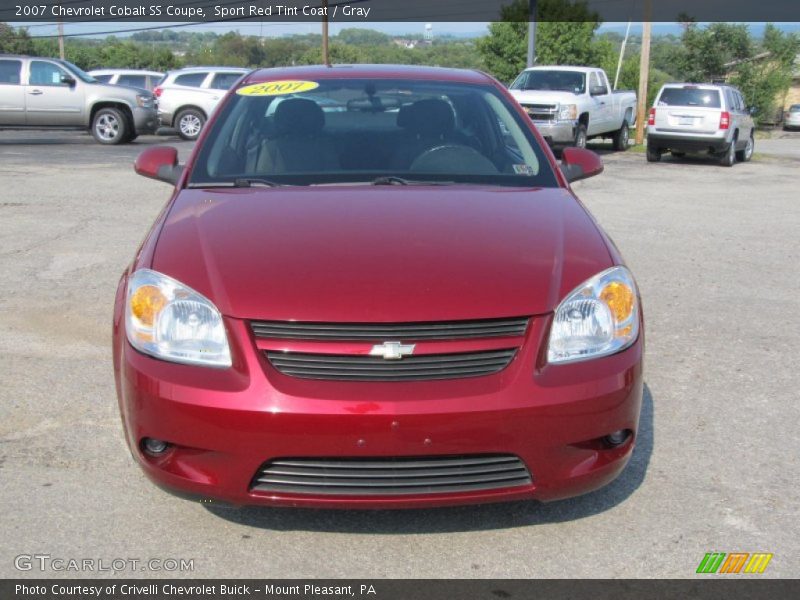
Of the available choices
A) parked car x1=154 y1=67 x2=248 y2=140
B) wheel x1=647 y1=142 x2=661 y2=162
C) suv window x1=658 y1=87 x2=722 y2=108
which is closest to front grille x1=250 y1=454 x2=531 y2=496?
wheel x1=647 y1=142 x2=661 y2=162

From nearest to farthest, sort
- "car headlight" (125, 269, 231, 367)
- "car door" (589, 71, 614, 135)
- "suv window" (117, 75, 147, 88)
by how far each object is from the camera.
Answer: "car headlight" (125, 269, 231, 367) < "car door" (589, 71, 614, 135) < "suv window" (117, 75, 147, 88)

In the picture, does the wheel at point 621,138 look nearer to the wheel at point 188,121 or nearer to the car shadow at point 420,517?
the wheel at point 188,121

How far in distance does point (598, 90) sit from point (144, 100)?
393 inches

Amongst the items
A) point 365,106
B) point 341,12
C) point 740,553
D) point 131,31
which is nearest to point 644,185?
point 365,106

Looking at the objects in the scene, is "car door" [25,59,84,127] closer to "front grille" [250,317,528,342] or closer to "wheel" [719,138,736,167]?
"wheel" [719,138,736,167]

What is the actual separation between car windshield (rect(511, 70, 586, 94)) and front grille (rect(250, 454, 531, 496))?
61.0ft

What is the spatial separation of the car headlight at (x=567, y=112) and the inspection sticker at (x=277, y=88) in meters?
15.3

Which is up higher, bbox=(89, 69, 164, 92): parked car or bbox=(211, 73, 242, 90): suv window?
bbox=(211, 73, 242, 90): suv window

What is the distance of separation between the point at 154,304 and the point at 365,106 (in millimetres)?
1945

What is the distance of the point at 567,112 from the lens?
64.4 ft

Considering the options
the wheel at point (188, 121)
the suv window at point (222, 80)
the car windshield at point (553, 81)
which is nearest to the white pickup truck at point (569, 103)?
the car windshield at point (553, 81)

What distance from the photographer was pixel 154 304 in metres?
3.20

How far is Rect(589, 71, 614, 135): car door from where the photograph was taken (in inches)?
832

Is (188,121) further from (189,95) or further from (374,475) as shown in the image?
(374,475)
